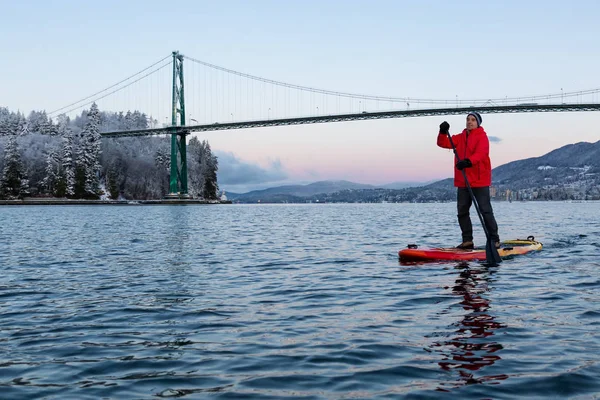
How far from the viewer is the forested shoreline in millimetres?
95188

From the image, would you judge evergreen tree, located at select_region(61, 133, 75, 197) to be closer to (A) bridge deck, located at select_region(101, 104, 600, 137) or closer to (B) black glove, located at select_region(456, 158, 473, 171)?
(A) bridge deck, located at select_region(101, 104, 600, 137)

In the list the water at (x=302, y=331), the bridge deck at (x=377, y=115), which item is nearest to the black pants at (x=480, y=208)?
the water at (x=302, y=331)

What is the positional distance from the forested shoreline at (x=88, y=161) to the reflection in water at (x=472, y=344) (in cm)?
9587

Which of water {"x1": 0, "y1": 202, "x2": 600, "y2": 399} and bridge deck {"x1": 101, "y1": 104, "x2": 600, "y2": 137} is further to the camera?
bridge deck {"x1": 101, "y1": 104, "x2": 600, "y2": 137}

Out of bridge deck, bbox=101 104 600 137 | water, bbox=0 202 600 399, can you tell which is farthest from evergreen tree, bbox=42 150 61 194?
water, bbox=0 202 600 399

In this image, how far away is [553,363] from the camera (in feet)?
16.3

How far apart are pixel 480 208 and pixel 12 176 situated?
304 feet

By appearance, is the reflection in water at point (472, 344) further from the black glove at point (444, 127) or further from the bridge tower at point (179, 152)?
the bridge tower at point (179, 152)

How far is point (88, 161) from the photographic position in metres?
98.7

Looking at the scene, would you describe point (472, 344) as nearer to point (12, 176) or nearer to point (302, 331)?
point (302, 331)

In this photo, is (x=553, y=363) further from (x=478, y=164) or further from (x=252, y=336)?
(x=478, y=164)

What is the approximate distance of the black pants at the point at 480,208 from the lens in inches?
502

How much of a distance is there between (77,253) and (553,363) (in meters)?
14.1

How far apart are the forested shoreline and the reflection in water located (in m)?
95.9
